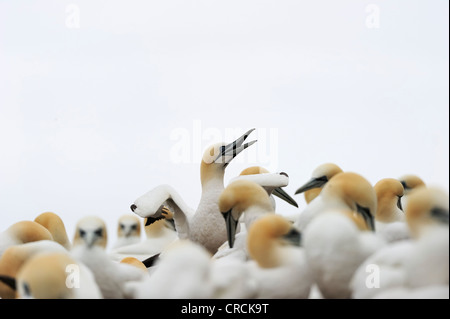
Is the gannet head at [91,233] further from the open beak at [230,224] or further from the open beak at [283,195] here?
the open beak at [283,195]

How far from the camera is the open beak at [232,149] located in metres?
4.63

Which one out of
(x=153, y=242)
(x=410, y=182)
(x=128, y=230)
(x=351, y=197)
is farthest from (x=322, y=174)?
(x=128, y=230)

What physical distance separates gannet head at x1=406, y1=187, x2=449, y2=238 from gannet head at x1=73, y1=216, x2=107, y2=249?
1297mm

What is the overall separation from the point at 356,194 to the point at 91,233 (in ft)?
3.84

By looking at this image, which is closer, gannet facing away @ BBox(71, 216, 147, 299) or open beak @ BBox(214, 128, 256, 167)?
gannet facing away @ BBox(71, 216, 147, 299)

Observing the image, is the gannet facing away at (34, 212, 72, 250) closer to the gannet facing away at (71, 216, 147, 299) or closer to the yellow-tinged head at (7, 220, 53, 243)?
the yellow-tinged head at (7, 220, 53, 243)

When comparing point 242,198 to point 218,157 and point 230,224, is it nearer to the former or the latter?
point 230,224

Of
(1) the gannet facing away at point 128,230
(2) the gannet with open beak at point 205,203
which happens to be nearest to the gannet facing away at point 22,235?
(2) the gannet with open beak at point 205,203

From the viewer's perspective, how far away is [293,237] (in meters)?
2.98

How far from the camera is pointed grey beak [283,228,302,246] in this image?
2.96 metres

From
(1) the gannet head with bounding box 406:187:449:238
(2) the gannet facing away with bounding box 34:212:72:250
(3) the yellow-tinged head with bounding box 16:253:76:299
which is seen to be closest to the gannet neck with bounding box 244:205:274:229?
(1) the gannet head with bounding box 406:187:449:238

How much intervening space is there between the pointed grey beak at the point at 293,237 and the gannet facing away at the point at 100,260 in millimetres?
672
